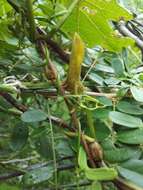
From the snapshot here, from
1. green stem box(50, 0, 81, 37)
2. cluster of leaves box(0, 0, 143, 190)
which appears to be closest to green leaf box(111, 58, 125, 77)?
cluster of leaves box(0, 0, 143, 190)

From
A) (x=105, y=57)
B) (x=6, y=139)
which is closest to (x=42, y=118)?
(x=105, y=57)

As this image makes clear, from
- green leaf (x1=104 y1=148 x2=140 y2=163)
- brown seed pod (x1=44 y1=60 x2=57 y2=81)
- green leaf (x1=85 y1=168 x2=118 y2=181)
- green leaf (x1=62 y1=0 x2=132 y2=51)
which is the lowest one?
green leaf (x1=85 y1=168 x2=118 y2=181)

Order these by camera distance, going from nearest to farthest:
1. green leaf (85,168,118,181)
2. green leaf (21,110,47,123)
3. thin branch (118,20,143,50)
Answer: green leaf (85,168,118,181), green leaf (21,110,47,123), thin branch (118,20,143,50)

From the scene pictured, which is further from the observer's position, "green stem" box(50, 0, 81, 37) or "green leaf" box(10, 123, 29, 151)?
"green leaf" box(10, 123, 29, 151)

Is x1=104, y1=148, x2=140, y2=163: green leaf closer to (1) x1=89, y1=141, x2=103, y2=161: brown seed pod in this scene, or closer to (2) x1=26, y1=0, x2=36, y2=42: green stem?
(1) x1=89, y1=141, x2=103, y2=161: brown seed pod

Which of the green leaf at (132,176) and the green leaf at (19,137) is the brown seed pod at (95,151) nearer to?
the green leaf at (132,176)

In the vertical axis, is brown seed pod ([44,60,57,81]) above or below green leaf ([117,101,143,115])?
above

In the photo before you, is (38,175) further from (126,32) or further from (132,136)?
(126,32)

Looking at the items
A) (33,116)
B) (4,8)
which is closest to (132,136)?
(33,116)

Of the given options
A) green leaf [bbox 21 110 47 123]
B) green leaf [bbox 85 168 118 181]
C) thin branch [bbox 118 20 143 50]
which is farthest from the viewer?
thin branch [bbox 118 20 143 50]
